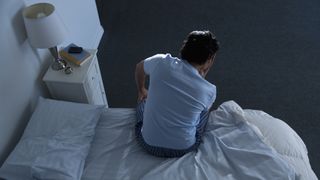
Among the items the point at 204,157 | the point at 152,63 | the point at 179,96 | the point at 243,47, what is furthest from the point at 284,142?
the point at 243,47

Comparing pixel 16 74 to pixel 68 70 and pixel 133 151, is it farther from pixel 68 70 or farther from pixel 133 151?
pixel 133 151

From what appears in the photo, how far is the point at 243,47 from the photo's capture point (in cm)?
287

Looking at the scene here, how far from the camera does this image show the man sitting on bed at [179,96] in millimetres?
1558

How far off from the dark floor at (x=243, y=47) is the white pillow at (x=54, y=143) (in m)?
0.73

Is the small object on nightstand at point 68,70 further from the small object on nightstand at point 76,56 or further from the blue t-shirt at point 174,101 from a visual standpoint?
the blue t-shirt at point 174,101

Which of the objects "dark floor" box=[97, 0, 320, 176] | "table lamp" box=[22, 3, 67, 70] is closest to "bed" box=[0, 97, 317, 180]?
"table lamp" box=[22, 3, 67, 70]

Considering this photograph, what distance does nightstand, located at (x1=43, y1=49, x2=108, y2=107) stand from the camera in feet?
6.46

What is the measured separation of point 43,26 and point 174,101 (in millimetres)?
769

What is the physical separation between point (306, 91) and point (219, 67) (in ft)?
2.09

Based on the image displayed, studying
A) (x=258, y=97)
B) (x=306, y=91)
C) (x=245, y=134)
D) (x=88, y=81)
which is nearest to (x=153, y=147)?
(x=245, y=134)

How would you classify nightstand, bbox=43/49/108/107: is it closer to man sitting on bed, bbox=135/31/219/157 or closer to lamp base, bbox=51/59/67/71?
lamp base, bbox=51/59/67/71

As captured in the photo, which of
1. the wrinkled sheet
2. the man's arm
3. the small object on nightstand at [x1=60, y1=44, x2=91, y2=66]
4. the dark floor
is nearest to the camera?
the wrinkled sheet

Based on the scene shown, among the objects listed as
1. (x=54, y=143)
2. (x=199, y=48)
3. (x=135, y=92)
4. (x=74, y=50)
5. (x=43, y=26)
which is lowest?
(x=135, y=92)

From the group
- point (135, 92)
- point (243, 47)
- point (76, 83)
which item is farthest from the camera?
point (243, 47)
